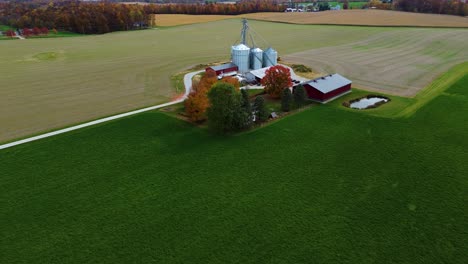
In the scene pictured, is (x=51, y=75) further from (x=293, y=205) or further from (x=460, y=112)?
(x=460, y=112)

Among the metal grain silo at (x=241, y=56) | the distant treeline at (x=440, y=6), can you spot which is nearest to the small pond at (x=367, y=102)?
the metal grain silo at (x=241, y=56)

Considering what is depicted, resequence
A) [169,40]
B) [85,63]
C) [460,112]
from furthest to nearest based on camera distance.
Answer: [169,40], [85,63], [460,112]

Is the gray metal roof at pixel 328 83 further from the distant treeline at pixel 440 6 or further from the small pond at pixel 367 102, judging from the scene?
the distant treeline at pixel 440 6

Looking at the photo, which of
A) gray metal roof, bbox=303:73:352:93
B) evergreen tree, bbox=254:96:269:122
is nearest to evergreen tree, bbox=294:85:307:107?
gray metal roof, bbox=303:73:352:93

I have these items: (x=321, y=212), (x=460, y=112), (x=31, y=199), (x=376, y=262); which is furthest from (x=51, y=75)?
(x=460, y=112)

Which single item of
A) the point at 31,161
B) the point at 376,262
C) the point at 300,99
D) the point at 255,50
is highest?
the point at 255,50

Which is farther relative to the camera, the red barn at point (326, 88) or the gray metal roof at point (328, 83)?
the gray metal roof at point (328, 83)

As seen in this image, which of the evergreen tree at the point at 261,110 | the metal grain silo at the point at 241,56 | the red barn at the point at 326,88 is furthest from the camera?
the metal grain silo at the point at 241,56

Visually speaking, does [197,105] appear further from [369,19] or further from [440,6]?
[440,6]

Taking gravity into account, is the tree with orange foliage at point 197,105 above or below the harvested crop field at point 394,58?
below
